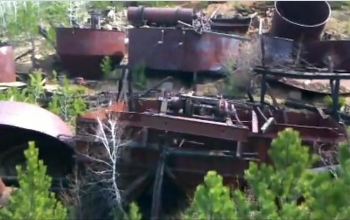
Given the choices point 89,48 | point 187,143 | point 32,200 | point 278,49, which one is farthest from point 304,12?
point 32,200

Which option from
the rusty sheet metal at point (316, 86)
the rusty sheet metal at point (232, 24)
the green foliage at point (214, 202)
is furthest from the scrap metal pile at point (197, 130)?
the rusty sheet metal at point (232, 24)

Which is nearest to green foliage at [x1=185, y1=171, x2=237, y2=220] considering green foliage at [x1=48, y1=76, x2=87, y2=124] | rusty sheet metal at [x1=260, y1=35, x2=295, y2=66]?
green foliage at [x1=48, y1=76, x2=87, y2=124]

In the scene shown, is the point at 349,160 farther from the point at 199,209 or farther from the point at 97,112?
the point at 97,112

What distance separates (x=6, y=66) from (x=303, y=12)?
730 cm

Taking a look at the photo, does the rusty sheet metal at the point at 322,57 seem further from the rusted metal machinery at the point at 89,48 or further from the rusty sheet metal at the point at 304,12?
the rusted metal machinery at the point at 89,48

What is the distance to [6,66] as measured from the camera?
55.4ft

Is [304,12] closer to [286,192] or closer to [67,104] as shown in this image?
[67,104]

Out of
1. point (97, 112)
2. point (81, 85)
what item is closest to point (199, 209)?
point (97, 112)

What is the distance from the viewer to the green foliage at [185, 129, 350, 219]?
18.7 feet

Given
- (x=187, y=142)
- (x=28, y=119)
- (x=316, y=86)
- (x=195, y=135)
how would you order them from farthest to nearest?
1. (x=316, y=86)
2. (x=28, y=119)
3. (x=187, y=142)
4. (x=195, y=135)

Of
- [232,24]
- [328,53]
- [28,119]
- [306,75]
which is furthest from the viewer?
[232,24]

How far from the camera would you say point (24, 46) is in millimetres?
22203

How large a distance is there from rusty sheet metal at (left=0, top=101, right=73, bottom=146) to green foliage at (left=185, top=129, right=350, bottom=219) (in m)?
4.04

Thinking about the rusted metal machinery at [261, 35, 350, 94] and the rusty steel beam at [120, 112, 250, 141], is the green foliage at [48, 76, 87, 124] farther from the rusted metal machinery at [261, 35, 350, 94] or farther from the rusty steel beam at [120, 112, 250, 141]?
the rusted metal machinery at [261, 35, 350, 94]
